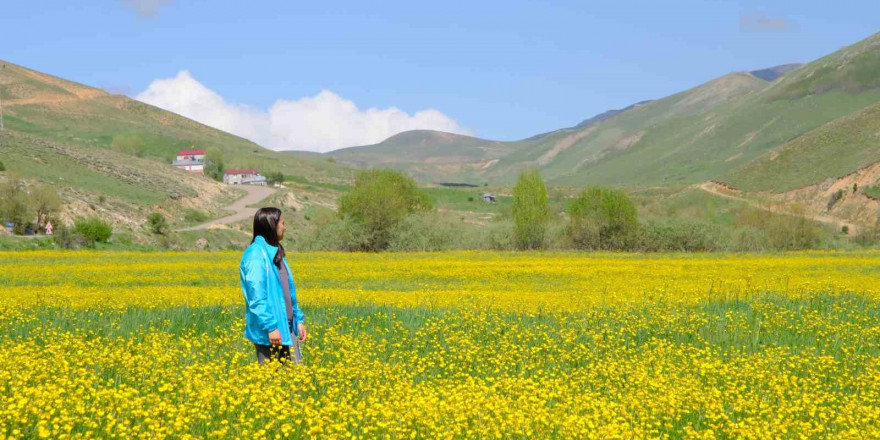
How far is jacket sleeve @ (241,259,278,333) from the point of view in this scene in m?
8.20

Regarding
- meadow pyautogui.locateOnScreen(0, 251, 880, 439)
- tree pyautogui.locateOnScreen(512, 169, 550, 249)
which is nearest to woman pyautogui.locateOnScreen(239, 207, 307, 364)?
meadow pyautogui.locateOnScreen(0, 251, 880, 439)

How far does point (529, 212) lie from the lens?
5416 centimetres

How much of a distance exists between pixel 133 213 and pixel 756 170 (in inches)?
3574

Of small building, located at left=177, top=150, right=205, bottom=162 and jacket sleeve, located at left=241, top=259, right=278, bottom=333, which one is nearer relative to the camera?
jacket sleeve, located at left=241, top=259, right=278, bottom=333

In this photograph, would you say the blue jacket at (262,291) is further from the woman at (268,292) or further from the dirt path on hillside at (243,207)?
the dirt path on hillside at (243,207)

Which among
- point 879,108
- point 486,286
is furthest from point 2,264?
point 879,108

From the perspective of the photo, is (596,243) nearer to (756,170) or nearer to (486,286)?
(486,286)

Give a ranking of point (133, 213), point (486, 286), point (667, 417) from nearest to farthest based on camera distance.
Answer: point (667, 417) < point (486, 286) < point (133, 213)

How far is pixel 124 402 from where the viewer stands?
7.06 metres

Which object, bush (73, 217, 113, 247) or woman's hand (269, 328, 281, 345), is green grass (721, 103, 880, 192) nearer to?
bush (73, 217, 113, 247)

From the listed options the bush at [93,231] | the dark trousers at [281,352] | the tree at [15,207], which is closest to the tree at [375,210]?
the bush at [93,231]

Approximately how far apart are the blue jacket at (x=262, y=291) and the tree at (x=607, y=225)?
42825 millimetres

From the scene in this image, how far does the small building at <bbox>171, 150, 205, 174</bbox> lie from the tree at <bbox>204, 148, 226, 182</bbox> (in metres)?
4.01

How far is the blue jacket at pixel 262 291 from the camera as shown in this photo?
8.21 meters
